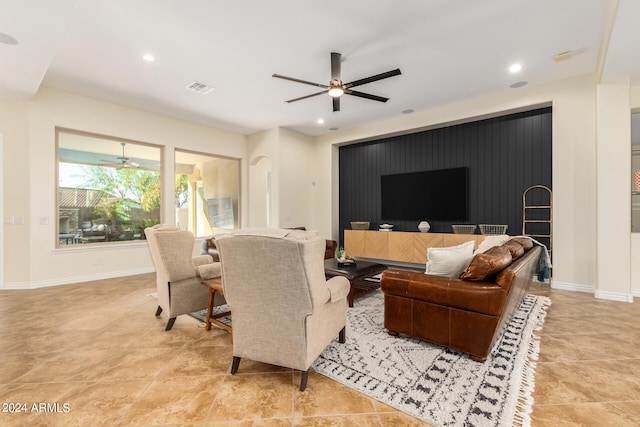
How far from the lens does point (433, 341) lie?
2.31m

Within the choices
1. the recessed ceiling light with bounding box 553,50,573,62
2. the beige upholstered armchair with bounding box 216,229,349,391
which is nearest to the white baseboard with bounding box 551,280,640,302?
the recessed ceiling light with bounding box 553,50,573,62

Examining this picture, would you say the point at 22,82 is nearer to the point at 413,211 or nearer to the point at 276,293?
the point at 276,293

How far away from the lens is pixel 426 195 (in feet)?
19.0

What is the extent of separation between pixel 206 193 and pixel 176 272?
4.50 m

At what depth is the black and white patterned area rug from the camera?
1.60 metres

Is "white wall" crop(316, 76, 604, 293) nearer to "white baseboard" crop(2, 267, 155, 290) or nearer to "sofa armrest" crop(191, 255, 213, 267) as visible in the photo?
"sofa armrest" crop(191, 255, 213, 267)

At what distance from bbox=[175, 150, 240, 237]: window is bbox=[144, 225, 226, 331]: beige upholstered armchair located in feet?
12.0

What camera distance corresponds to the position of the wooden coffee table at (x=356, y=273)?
349cm

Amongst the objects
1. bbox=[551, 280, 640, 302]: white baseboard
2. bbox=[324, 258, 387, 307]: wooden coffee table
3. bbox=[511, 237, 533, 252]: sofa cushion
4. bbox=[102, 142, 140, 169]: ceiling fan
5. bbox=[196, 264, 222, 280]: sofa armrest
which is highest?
bbox=[102, 142, 140, 169]: ceiling fan

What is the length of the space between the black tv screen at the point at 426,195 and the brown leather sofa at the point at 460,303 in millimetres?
3072

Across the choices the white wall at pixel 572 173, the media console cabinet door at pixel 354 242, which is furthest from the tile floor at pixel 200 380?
the media console cabinet door at pixel 354 242

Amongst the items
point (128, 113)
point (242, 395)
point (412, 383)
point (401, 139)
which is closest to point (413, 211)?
point (401, 139)

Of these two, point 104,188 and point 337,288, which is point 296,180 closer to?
point 104,188

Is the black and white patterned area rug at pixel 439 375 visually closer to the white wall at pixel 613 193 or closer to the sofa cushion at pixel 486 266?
the sofa cushion at pixel 486 266
